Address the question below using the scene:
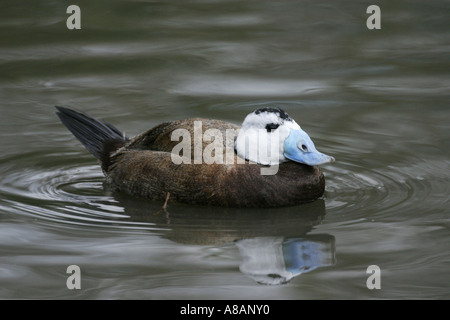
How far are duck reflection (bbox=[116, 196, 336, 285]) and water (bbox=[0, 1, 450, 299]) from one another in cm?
2

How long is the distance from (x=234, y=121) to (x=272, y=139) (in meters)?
2.01

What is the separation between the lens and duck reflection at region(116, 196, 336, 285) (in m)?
5.52

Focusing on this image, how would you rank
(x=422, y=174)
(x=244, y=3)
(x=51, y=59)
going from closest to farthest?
(x=422, y=174) → (x=51, y=59) → (x=244, y=3)

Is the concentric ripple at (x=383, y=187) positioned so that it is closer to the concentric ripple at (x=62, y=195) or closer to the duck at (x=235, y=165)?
the duck at (x=235, y=165)

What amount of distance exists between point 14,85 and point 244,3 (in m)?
3.75

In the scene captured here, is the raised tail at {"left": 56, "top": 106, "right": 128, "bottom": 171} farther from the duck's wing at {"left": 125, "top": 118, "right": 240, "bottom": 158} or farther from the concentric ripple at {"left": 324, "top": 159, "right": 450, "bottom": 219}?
the concentric ripple at {"left": 324, "top": 159, "right": 450, "bottom": 219}

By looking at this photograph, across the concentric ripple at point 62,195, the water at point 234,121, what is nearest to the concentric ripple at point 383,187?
the water at point 234,121

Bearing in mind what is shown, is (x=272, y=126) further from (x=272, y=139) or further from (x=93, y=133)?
(x=93, y=133)

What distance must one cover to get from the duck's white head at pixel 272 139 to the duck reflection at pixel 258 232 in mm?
380

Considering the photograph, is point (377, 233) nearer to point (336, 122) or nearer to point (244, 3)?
point (336, 122)

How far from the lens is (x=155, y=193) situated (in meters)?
6.71

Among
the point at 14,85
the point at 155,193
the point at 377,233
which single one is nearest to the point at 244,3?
the point at 14,85

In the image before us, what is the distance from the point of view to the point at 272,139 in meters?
6.62

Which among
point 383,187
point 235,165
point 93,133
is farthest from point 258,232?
point 93,133
